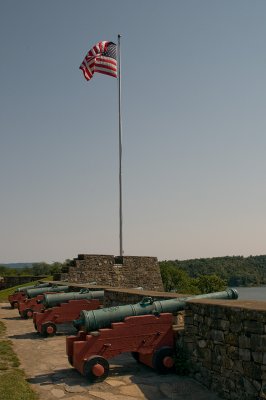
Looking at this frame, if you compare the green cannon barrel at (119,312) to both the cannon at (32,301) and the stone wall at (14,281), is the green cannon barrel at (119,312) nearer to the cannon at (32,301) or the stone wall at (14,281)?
the cannon at (32,301)

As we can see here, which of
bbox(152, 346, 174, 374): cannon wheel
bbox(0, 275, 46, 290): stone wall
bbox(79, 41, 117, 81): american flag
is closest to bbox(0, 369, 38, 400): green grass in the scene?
bbox(152, 346, 174, 374): cannon wheel

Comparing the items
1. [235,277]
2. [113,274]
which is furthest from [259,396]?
[235,277]

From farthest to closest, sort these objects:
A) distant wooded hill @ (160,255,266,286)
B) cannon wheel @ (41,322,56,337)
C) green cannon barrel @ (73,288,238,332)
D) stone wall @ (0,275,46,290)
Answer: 1. distant wooded hill @ (160,255,266,286)
2. stone wall @ (0,275,46,290)
3. cannon wheel @ (41,322,56,337)
4. green cannon barrel @ (73,288,238,332)

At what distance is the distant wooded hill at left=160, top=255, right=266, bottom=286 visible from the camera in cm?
11514

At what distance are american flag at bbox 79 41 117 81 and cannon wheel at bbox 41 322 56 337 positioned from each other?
10.6 metres

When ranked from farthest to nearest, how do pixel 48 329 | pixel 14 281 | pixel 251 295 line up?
1. pixel 251 295
2. pixel 14 281
3. pixel 48 329

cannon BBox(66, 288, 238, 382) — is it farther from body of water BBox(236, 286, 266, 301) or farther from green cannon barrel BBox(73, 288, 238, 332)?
body of water BBox(236, 286, 266, 301)

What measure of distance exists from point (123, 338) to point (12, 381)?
1546mm


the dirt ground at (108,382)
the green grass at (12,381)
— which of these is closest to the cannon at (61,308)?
the dirt ground at (108,382)

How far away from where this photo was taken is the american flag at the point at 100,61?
16.8 metres

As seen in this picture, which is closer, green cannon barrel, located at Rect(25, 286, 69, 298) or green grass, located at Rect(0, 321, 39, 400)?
green grass, located at Rect(0, 321, 39, 400)

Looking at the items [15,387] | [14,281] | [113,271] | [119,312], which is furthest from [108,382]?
[14,281]

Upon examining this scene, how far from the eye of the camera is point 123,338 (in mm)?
6000

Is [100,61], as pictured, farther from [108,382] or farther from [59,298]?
[108,382]
